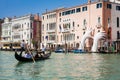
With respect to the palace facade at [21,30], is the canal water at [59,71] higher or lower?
lower

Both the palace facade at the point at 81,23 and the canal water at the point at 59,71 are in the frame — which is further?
the palace facade at the point at 81,23

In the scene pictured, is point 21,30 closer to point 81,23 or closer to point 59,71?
point 81,23

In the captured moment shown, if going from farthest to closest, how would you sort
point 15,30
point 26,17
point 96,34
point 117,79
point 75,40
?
1. point 15,30
2. point 26,17
3. point 75,40
4. point 96,34
5. point 117,79

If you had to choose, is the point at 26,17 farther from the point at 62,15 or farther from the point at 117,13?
the point at 117,13

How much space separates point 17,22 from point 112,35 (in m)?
22.9

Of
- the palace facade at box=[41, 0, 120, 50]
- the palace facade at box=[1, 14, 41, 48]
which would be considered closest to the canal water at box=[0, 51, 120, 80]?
the palace facade at box=[41, 0, 120, 50]

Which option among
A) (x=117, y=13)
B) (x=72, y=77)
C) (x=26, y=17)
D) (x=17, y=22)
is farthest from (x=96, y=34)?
(x=72, y=77)

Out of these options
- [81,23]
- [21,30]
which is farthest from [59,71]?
[21,30]

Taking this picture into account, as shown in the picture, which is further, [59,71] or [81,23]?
[81,23]

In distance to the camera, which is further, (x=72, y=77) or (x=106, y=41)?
(x=106, y=41)

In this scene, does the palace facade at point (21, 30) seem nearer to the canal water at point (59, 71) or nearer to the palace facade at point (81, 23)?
the palace facade at point (81, 23)

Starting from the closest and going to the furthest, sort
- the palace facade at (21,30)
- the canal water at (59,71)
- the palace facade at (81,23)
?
1. the canal water at (59,71)
2. the palace facade at (81,23)
3. the palace facade at (21,30)

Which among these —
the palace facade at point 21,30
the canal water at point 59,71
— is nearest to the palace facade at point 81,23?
the palace facade at point 21,30

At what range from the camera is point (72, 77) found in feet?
39.4
